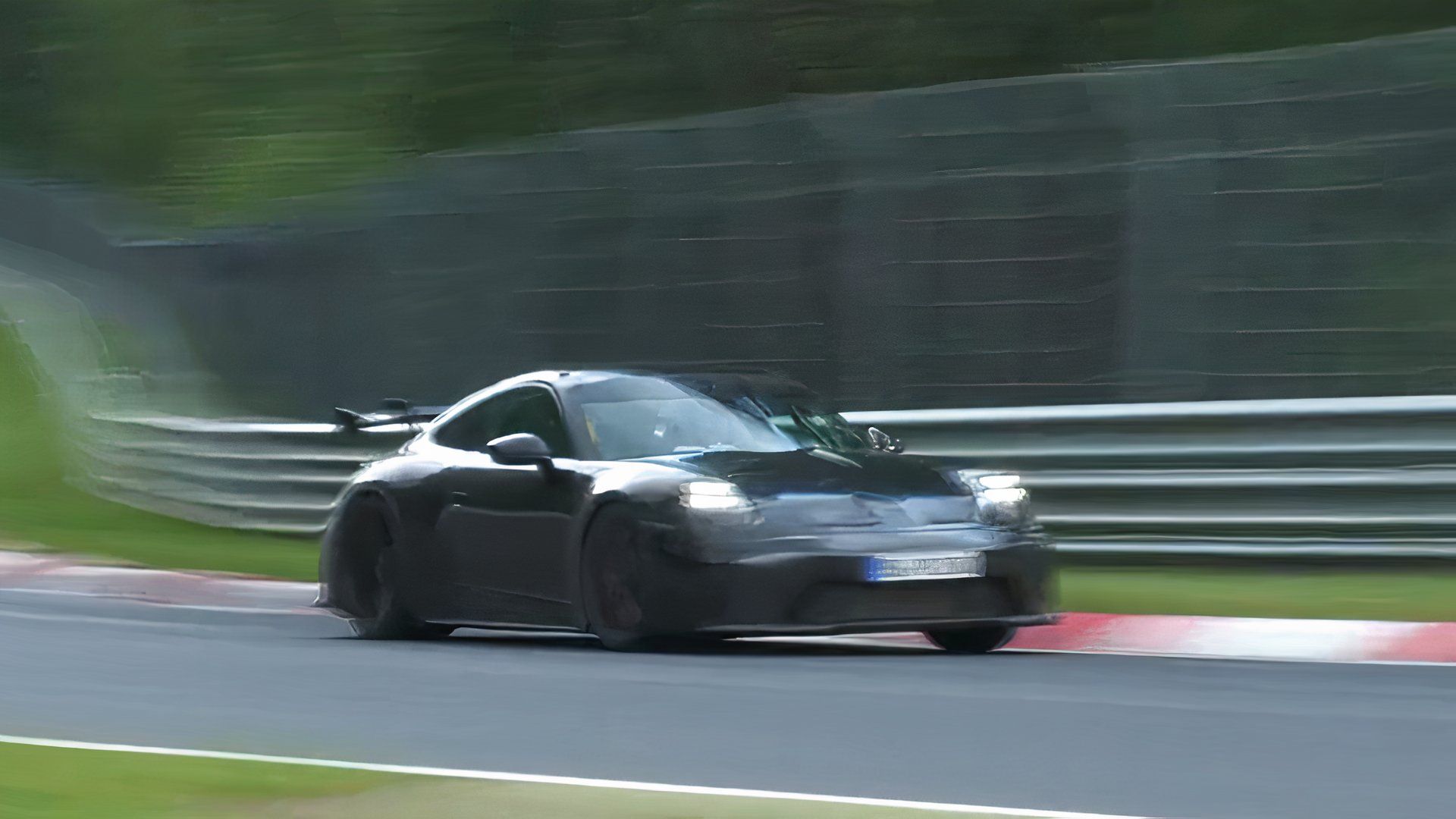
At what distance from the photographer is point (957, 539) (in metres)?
10.5

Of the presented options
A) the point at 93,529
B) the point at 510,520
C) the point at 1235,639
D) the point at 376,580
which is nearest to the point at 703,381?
the point at 510,520

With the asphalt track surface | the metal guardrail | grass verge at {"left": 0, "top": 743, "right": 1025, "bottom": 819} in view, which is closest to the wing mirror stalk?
the asphalt track surface

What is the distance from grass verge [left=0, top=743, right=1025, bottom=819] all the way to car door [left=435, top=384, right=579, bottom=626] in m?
3.57

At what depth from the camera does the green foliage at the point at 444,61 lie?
1602cm

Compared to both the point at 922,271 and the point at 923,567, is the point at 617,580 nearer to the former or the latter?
the point at 923,567

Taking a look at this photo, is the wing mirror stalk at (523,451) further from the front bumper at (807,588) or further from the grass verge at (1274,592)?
the grass verge at (1274,592)

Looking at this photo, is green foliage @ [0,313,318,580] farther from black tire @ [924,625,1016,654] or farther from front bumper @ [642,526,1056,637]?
front bumper @ [642,526,1056,637]

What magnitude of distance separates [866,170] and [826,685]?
5870 mm

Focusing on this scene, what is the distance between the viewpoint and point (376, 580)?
12.1 meters

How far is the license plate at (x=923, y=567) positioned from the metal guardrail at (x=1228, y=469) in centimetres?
303

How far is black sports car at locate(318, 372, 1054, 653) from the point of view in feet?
33.8

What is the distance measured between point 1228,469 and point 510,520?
3.97m

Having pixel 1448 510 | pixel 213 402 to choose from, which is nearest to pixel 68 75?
pixel 213 402

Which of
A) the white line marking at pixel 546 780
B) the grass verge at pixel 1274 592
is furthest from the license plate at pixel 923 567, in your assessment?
the white line marking at pixel 546 780
